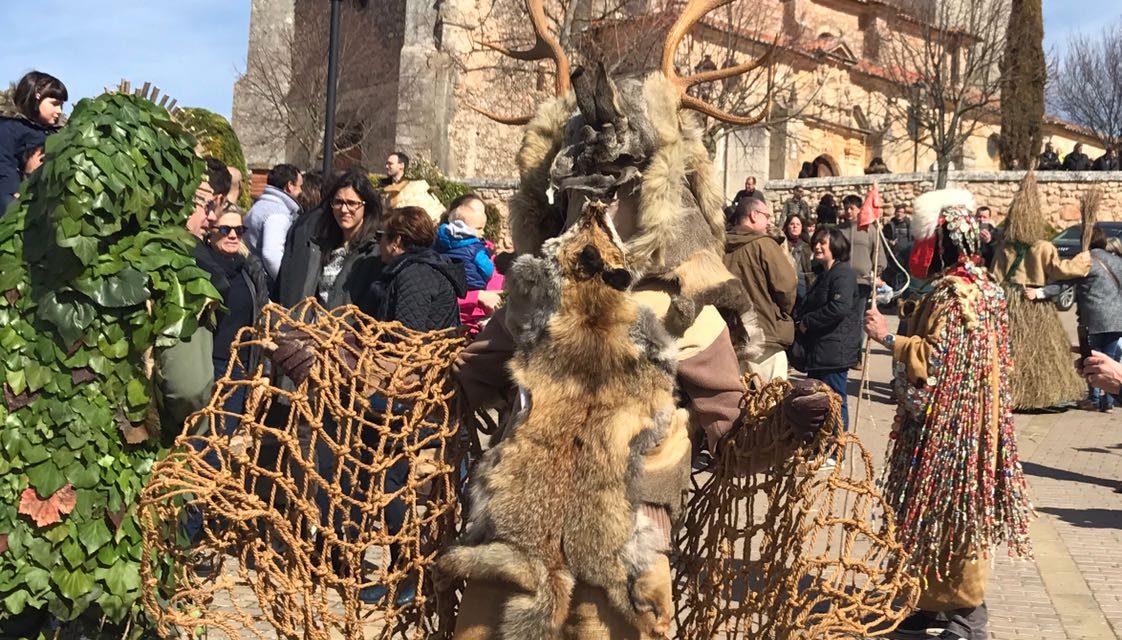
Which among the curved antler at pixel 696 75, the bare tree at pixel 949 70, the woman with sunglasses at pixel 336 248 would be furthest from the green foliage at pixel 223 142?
the bare tree at pixel 949 70

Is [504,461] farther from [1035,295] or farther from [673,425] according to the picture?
[1035,295]

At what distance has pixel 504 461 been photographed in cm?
350

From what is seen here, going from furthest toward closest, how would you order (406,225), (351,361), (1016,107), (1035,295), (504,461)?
1. (1016,107)
2. (1035,295)
3. (406,225)
4. (351,361)
5. (504,461)

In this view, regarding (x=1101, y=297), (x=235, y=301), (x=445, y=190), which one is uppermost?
(x=445, y=190)

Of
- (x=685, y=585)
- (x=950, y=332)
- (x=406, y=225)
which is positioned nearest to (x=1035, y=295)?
(x=950, y=332)

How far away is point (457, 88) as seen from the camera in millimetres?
35062

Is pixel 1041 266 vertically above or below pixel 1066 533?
above

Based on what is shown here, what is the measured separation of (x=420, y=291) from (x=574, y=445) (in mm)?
2687

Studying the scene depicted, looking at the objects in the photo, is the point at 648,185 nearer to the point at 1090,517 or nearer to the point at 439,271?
the point at 439,271

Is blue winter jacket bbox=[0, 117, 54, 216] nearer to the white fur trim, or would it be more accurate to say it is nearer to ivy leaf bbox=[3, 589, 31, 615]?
ivy leaf bbox=[3, 589, 31, 615]

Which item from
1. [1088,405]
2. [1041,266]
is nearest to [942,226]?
[1041,266]

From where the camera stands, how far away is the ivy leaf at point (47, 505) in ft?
12.2

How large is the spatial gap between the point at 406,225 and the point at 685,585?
2.92 m

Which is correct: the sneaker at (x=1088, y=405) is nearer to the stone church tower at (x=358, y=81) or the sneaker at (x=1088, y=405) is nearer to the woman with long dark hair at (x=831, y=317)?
the woman with long dark hair at (x=831, y=317)
